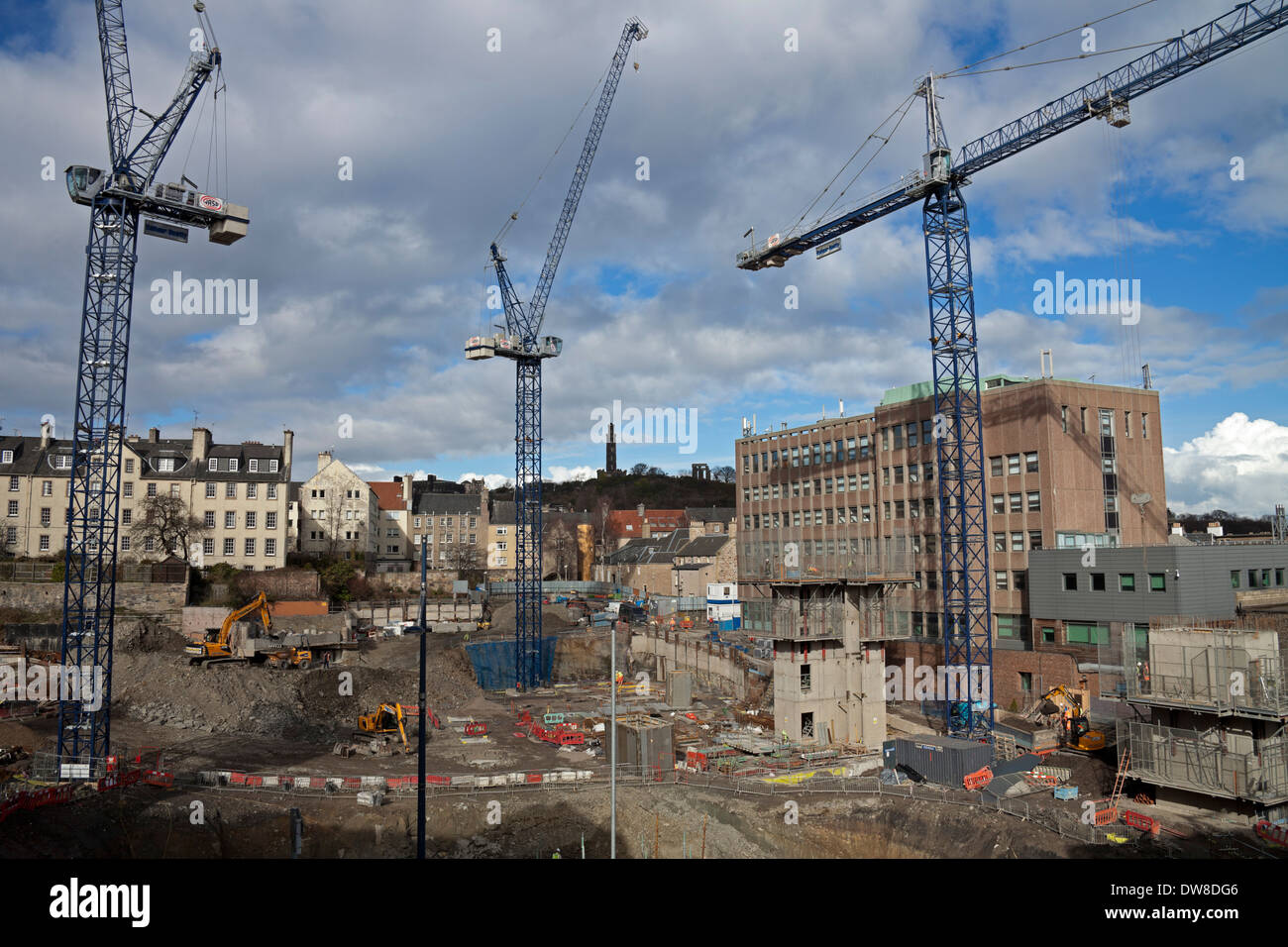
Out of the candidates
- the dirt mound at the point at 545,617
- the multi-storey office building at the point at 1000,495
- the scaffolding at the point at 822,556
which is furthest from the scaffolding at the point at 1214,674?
the dirt mound at the point at 545,617

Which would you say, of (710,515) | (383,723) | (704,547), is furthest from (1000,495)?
(710,515)

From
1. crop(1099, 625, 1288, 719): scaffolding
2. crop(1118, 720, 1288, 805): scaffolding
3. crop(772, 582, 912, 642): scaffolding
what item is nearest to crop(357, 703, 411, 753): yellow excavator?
crop(772, 582, 912, 642): scaffolding

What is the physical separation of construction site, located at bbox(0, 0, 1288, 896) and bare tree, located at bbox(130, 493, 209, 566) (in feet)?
1.96

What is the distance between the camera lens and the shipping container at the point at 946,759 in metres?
28.9

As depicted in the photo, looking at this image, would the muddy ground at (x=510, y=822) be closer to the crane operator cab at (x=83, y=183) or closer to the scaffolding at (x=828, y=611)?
the scaffolding at (x=828, y=611)

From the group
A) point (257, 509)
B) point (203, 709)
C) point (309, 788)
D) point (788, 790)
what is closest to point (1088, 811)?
point (788, 790)

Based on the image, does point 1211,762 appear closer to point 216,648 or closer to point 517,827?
point 517,827

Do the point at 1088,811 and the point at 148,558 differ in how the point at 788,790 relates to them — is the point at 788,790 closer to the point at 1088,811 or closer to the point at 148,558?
the point at 1088,811

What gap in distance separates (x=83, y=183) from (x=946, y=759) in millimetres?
41519

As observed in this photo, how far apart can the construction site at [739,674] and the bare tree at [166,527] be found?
0.60 metres

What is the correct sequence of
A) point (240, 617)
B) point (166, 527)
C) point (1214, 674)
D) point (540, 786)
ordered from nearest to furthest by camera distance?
1. point (1214, 674)
2. point (540, 786)
3. point (240, 617)
4. point (166, 527)

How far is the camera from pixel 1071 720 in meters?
35.8

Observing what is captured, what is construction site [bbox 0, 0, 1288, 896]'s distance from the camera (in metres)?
25.2
